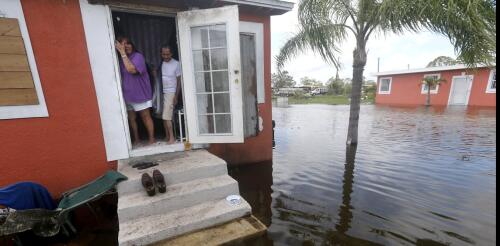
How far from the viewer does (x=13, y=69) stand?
2820 mm

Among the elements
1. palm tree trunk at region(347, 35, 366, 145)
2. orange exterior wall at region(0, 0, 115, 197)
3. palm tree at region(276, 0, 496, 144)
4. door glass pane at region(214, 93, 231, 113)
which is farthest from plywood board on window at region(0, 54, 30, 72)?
palm tree trunk at region(347, 35, 366, 145)

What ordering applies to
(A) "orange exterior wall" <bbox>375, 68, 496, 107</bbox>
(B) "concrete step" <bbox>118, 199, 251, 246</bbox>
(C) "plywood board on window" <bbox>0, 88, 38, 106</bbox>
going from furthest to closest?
(A) "orange exterior wall" <bbox>375, 68, 496, 107</bbox>, (C) "plywood board on window" <bbox>0, 88, 38, 106</bbox>, (B) "concrete step" <bbox>118, 199, 251, 246</bbox>

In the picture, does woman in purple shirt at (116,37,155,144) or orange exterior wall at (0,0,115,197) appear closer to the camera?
orange exterior wall at (0,0,115,197)

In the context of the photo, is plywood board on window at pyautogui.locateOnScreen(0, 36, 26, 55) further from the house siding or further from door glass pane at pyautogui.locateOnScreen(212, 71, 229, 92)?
door glass pane at pyautogui.locateOnScreen(212, 71, 229, 92)

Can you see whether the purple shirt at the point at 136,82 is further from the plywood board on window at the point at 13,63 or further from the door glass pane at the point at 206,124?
the plywood board on window at the point at 13,63

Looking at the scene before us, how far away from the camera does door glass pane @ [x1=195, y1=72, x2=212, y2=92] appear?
3.62 meters

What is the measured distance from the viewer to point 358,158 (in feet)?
17.9

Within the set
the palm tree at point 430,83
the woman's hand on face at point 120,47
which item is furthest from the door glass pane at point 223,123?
the palm tree at point 430,83

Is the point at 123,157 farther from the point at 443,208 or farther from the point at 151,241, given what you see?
the point at 443,208

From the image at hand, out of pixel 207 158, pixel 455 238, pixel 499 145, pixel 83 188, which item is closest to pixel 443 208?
pixel 455 238

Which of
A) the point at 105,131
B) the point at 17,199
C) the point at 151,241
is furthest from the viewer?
the point at 105,131

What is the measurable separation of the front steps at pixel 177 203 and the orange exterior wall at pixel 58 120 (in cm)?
66

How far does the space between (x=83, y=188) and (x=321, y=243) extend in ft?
9.93

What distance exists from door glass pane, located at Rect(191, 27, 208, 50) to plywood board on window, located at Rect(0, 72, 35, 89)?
207 cm
